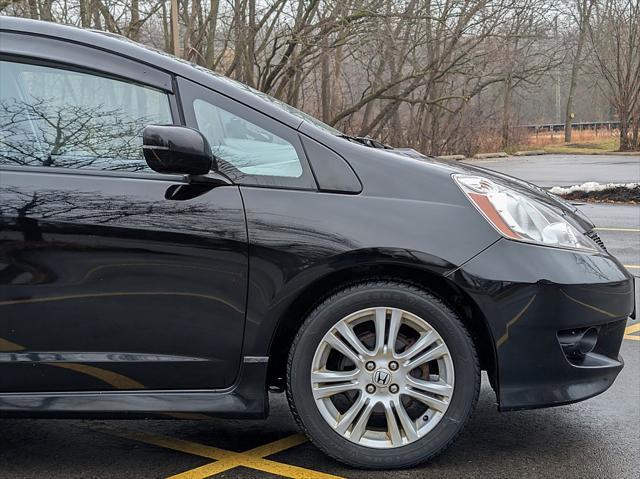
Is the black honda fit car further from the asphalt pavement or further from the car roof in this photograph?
the asphalt pavement

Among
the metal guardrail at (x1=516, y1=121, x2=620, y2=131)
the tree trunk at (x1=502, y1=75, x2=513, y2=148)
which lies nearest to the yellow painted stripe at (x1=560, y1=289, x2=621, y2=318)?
the tree trunk at (x1=502, y1=75, x2=513, y2=148)

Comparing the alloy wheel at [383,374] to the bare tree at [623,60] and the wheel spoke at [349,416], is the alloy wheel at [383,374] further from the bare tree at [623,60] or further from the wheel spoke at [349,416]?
the bare tree at [623,60]

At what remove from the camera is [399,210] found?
279cm

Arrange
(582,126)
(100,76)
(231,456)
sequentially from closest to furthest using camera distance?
(100,76), (231,456), (582,126)

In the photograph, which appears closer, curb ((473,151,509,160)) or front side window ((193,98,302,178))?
front side window ((193,98,302,178))

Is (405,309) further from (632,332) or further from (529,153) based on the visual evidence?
(529,153)

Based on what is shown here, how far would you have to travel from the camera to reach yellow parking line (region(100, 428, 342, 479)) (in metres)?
2.89

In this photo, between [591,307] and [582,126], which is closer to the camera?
[591,307]

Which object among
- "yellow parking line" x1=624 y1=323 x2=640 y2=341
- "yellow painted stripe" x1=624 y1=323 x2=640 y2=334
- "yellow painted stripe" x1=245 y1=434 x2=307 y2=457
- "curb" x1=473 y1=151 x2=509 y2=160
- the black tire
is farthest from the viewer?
"curb" x1=473 y1=151 x2=509 y2=160

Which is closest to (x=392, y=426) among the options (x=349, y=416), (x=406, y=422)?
(x=406, y=422)

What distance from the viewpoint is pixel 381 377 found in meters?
2.82

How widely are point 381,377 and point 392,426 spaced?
20 centimetres

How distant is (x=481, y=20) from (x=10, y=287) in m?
18.2

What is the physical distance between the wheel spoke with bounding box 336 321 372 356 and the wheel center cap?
90 mm
